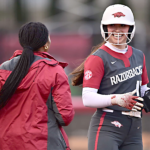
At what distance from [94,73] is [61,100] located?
44 cm

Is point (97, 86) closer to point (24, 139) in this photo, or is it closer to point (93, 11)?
point (24, 139)

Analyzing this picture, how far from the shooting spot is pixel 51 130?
3.07 meters

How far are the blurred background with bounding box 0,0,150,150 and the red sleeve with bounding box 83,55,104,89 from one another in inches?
289

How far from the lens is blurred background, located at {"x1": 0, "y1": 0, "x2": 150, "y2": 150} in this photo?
11.7 m

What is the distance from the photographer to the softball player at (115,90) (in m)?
Answer: 3.26

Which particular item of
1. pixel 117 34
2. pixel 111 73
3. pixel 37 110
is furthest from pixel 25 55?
pixel 117 34

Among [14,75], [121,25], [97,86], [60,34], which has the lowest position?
[60,34]

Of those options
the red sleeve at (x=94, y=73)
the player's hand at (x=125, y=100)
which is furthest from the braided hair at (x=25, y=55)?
the player's hand at (x=125, y=100)

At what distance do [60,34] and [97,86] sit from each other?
9154 mm

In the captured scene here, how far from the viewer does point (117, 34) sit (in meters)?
3.47

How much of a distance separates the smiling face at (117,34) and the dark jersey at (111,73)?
10cm

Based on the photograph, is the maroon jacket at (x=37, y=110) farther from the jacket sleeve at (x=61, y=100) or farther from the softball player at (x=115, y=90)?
the softball player at (x=115, y=90)

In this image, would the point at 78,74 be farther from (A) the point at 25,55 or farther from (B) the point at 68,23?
(B) the point at 68,23

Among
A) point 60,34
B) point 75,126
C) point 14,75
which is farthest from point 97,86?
point 60,34
